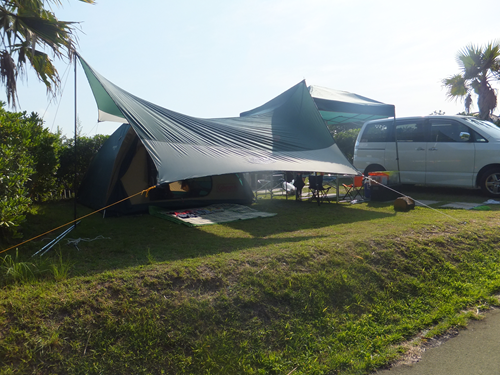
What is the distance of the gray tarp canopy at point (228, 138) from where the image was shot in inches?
217

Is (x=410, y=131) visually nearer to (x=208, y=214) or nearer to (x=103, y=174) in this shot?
(x=208, y=214)

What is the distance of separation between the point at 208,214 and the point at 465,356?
4.72 metres

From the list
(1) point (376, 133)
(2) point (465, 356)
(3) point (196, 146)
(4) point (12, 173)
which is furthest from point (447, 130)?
(4) point (12, 173)

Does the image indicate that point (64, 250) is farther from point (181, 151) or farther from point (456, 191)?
point (456, 191)

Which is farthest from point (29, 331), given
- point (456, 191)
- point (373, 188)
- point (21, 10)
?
point (456, 191)

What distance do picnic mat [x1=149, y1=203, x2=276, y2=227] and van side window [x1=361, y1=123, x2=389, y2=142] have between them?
4.36m

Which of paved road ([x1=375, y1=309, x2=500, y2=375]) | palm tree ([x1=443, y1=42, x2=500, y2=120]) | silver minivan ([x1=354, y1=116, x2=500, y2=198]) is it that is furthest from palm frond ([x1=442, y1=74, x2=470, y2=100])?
paved road ([x1=375, y1=309, x2=500, y2=375])

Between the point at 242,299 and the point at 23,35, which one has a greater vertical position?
the point at 23,35

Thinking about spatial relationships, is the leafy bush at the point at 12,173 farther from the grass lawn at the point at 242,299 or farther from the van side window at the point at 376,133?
the van side window at the point at 376,133

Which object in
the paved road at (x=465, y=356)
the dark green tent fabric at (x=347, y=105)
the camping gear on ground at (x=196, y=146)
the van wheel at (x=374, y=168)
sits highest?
the dark green tent fabric at (x=347, y=105)

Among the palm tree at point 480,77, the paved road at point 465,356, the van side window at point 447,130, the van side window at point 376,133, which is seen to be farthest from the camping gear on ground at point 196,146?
the palm tree at point 480,77

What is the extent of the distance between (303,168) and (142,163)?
3.21 m

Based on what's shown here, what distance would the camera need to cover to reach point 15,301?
2793 millimetres

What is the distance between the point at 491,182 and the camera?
7914mm
